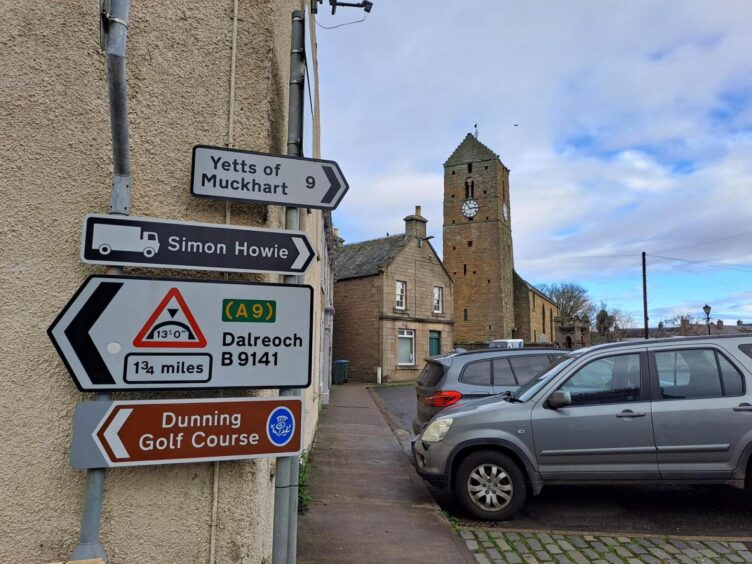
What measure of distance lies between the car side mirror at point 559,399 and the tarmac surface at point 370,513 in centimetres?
161

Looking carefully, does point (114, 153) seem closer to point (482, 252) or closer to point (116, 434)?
point (116, 434)

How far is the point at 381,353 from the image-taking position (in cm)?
2531

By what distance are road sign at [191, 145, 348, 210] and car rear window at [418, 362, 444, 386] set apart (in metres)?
4.82

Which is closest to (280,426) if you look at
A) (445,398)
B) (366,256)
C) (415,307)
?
(445,398)

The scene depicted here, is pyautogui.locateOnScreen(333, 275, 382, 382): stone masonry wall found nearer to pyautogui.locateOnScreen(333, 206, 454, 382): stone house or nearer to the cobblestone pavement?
pyautogui.locateOnScreen(333, 206, 454, 382): stone house

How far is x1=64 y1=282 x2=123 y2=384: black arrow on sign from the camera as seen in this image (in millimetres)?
2291

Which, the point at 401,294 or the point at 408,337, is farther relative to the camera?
the point at 408,337

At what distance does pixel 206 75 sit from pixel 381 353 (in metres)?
23.0

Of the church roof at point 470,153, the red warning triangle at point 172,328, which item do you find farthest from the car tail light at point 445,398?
the church roof at point 470,153

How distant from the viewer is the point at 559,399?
502 centimetres

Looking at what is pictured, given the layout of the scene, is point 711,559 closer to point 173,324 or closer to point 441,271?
point 173,324

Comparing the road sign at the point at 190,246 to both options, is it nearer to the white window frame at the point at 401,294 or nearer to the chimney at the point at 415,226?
the white window frame at the point at 401,294

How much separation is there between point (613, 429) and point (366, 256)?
24.0 meters

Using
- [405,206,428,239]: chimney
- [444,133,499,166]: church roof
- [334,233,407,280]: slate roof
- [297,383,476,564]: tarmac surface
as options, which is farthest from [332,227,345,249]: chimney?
[444,133,499,166]: church roof
